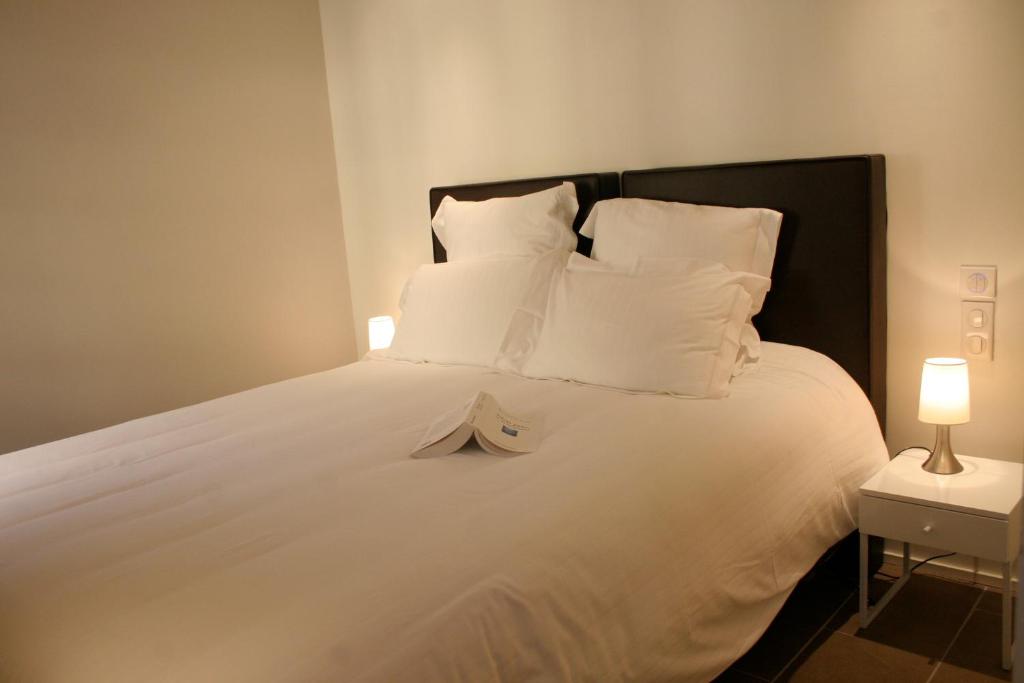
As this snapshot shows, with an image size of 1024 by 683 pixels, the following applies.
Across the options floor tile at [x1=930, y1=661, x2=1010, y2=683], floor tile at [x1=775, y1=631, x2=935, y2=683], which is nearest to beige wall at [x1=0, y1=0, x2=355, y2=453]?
floor tile at [x1=775, y1=631, x2=935, y2=683]

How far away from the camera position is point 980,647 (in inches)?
79.0

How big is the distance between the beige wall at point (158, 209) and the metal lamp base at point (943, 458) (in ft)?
9.40

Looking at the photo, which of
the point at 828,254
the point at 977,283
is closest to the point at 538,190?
the point at 828,254

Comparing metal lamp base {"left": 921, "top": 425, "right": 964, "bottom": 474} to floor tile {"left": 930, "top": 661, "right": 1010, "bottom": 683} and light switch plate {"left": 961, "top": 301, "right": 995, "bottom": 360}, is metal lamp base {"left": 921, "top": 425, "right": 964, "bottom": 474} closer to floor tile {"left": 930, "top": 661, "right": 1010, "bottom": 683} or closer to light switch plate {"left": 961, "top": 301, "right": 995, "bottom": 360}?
light switch plate {"left": 961, "top": 301, "right": 995, "bottom": 360}

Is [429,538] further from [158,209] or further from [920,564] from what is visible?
[158,209]

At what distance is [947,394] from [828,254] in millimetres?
556

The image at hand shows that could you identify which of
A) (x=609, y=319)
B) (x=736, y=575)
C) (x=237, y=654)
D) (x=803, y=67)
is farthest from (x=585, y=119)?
(x=237, y=654)

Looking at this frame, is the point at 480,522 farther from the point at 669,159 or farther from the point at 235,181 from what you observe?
the point at 235,181

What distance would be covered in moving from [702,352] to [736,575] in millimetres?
703

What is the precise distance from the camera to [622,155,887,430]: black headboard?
235 cm

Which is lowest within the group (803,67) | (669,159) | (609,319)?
(609,319)

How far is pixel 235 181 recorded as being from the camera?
3.65 metres

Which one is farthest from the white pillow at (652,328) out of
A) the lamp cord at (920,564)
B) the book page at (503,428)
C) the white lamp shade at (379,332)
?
the white lamp shade at (379,332)

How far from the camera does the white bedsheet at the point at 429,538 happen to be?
1184mm
